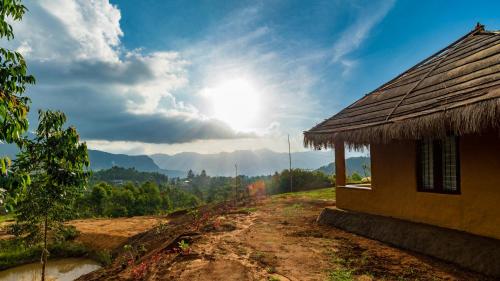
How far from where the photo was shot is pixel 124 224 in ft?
93.1

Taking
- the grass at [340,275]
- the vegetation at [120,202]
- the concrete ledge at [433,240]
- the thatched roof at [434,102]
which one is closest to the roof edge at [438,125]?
the thatched roof at [434,102]

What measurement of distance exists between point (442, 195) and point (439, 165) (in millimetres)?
714

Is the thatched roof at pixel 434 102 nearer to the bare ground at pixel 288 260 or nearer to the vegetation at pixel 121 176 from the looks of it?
the bare ground at pixel 288 260

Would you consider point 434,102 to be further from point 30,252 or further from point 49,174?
point 30,252

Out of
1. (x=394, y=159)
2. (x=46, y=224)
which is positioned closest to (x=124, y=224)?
(x=46, y=224)

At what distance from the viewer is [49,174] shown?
554 centimetres

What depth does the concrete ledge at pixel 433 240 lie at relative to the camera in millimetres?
5832

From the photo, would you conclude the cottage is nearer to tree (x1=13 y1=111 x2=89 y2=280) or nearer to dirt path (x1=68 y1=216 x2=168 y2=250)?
tree (x1=13 y1=111 x2=89 y2=280)

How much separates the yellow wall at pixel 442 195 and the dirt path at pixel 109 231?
19013 millimetres

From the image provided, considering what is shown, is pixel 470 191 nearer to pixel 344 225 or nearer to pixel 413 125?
pixel 413 125

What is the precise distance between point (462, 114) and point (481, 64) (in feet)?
6.94

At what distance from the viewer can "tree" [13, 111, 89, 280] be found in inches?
214

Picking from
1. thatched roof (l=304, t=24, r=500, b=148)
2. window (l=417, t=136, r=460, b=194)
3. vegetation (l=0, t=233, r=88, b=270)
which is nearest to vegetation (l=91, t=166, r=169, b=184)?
vegetation (l=0, t=233, r=88, b=270)

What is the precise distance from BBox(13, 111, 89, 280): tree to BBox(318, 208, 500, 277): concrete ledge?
7128 mm
